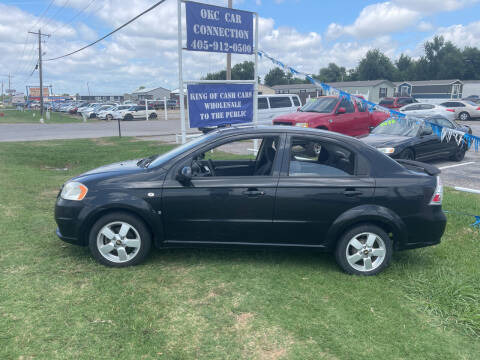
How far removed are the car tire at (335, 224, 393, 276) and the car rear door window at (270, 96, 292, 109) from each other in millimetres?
14335

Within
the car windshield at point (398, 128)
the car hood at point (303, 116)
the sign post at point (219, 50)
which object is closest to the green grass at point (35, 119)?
the car hood at point (303, 116)

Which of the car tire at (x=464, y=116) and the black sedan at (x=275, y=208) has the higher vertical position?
the car tire at (x=464, y=116)

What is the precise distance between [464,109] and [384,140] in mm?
23054

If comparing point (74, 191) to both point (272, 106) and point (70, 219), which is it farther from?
point (272, 106)

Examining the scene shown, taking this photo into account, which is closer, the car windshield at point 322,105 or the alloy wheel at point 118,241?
the alloy wheel at point 118,241

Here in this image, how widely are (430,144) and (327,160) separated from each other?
7299 mm

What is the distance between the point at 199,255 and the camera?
15.4 feet

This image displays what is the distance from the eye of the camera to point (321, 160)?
14.2 ft

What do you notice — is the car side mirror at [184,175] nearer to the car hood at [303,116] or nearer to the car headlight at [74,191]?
the car headlight at [74,191]

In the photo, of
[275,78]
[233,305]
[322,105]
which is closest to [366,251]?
[233,305]

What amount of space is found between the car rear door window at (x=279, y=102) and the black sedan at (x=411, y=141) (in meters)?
7.83

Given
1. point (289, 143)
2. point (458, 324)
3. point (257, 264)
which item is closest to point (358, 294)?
point (458, 324)

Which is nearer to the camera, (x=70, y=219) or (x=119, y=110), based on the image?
(x=70, y=219)

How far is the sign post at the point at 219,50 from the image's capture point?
367 inches
